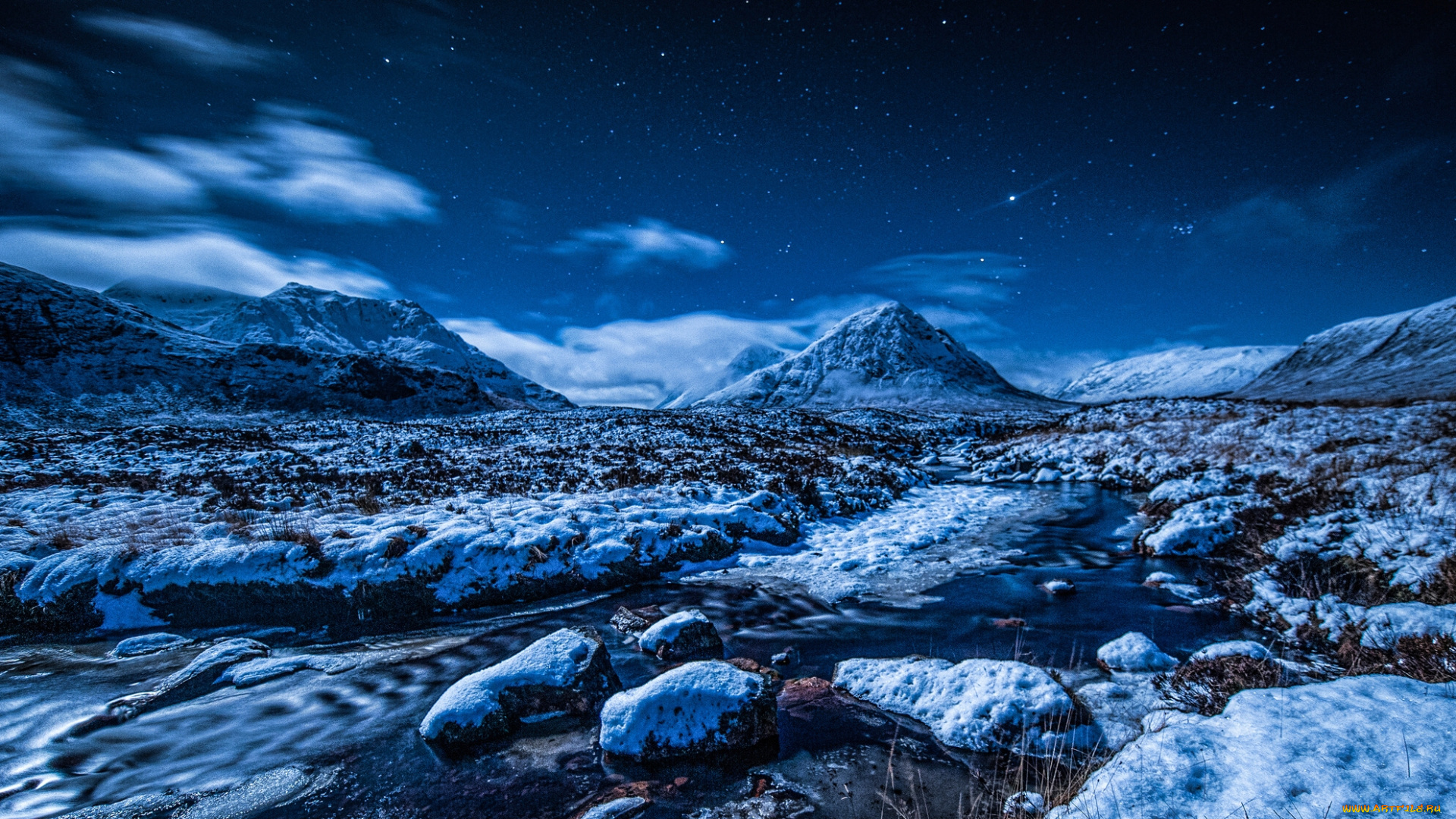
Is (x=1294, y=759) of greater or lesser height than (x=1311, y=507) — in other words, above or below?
below

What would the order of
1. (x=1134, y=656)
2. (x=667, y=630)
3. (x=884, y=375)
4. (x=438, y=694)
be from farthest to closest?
(x=884, y=375)
(x=667, y=630)
(x=438, y=694)
(x=1134, y=656)

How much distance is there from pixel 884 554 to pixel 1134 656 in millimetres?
5567

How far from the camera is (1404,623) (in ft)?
18.3

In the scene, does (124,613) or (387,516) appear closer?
(124,613)

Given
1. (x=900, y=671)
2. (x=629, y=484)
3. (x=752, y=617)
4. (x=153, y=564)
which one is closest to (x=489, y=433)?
(x=629, y=484)

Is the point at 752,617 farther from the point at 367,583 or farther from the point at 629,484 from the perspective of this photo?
the point at 629,484

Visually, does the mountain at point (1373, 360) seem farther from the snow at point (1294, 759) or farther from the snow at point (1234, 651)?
the snow at point (1294, 759)

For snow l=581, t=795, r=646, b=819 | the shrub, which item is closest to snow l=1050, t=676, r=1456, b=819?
the shrub

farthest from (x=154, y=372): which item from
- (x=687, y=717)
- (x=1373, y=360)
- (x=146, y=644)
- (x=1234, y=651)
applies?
(x=1373, y=360)

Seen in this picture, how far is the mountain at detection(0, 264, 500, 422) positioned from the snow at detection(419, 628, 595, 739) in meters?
66.7

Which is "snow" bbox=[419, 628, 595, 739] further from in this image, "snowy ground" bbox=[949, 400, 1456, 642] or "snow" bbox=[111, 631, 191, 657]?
"snowy ground" bbox=[949, 400, 1456, 642]

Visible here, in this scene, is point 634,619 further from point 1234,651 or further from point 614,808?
point 1234,651

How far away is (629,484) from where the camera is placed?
52.0 feet

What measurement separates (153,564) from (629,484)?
979 centimetres
